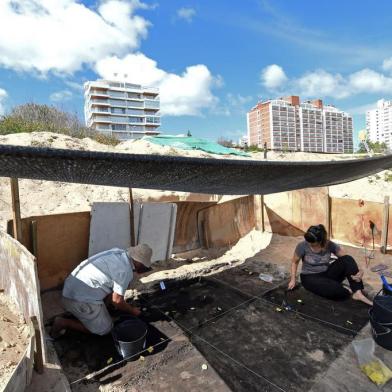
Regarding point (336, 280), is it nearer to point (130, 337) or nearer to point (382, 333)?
point (382, 333)

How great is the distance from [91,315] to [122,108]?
212ft

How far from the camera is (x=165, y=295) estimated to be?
12.9 feet

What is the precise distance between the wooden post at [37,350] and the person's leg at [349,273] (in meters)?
3.25

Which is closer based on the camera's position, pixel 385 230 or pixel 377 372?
pixel 377 372

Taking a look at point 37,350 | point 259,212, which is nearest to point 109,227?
point 37,350

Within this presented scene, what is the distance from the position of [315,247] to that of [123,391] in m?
2.70

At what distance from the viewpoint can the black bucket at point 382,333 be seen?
2.50 m

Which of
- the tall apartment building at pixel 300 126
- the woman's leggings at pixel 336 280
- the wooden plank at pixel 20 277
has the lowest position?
the woman's leggings at pixel 336 280

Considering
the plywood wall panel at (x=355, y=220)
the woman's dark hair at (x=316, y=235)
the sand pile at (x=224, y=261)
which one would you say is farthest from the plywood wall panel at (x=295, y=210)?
the woman's dark hair at (x=316, y=235)

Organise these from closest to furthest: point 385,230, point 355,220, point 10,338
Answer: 1. point 10,338
2. point 385,230
3. point 355,220

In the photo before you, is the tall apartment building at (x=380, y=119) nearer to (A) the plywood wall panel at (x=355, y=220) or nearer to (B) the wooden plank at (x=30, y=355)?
(A) the plywood wall panel at (x=355, y=220)

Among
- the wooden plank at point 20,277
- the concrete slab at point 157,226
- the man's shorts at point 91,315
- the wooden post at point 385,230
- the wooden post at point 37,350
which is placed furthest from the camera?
the wooden post at point 385,230

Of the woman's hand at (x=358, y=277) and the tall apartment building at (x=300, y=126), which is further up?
the tall apartment building at (x=300, y=126)

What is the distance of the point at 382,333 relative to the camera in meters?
2.53
